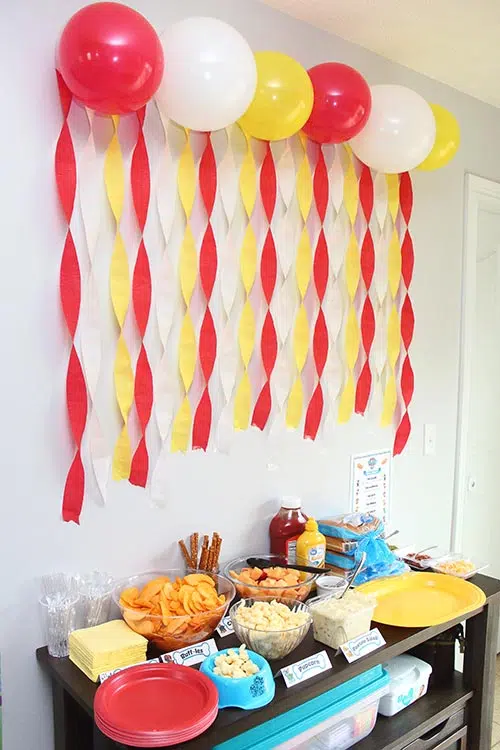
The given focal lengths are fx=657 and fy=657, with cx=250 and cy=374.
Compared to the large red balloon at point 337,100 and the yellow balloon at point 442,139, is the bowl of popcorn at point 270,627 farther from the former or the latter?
the yellow balloon at point 442,139

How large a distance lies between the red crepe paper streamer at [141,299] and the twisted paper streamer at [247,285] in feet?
0.95

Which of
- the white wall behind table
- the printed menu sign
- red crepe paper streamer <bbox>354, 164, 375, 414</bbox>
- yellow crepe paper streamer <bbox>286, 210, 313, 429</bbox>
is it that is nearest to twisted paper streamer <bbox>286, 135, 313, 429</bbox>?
yellow crepe paper streamer <bbox>286, 210, 313, 429</bbox>

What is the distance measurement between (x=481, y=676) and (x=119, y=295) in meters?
1.45

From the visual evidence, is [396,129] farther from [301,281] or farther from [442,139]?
[301,281]

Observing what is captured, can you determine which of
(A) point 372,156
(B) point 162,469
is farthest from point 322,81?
(B) point 162,469

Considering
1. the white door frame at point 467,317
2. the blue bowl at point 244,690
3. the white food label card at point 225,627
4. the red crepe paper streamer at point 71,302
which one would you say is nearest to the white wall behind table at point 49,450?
the red crepe paper streamer at point 71,302

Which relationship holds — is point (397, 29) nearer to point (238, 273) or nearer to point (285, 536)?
point (238, 273)

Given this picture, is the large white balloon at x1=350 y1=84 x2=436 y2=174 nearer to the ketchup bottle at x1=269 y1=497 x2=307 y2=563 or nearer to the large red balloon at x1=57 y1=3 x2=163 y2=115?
the large red balloon at x1=57 y1=3 x2=163 y2=115

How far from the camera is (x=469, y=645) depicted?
190cm

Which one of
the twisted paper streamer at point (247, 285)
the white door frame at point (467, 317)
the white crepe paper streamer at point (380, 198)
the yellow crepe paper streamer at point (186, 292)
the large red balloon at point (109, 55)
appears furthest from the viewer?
the white door frame at point (467, 317)

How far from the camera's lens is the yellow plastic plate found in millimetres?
1706

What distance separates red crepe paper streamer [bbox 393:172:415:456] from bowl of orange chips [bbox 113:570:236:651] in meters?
0.95

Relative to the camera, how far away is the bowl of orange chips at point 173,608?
4.83ft

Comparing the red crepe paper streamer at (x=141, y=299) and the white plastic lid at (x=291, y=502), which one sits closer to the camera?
the red crepe paper streamer at (x=141, y=299)
